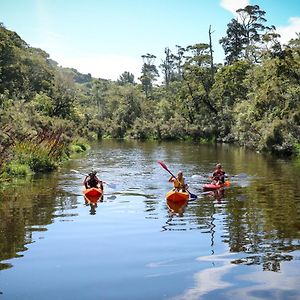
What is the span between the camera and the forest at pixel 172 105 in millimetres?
28216

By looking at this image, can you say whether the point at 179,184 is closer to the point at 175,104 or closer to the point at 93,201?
the point at 93,201

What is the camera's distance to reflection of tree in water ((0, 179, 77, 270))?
10570 millimetres

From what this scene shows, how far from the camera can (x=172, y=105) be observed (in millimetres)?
75188

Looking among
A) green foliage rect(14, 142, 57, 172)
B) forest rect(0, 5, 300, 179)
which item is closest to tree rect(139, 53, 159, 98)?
forest rect(0, 5, 300, 179)

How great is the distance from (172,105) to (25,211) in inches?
2436

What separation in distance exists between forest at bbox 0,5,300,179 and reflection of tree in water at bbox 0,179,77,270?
4.50 feet

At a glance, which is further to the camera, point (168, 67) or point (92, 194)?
point (168, 67)

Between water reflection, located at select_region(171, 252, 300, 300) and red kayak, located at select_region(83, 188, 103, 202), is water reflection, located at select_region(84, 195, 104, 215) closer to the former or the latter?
red kayak, located at select_region(83, 188, 103, 202)

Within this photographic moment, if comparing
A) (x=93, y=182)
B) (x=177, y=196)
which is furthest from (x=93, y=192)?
(x=177, y=196)

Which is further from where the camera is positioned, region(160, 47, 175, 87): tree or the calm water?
region(160, 47, 175, 87): tree

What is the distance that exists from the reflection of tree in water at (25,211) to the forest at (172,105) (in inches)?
53.9

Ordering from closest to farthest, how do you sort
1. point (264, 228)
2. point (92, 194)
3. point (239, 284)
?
point (239, 284), point (264, 228), point (92, 194)

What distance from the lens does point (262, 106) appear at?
38875mm

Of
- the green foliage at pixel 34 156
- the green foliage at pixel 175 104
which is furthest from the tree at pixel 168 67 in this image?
the green foliage at pixel 34 156
